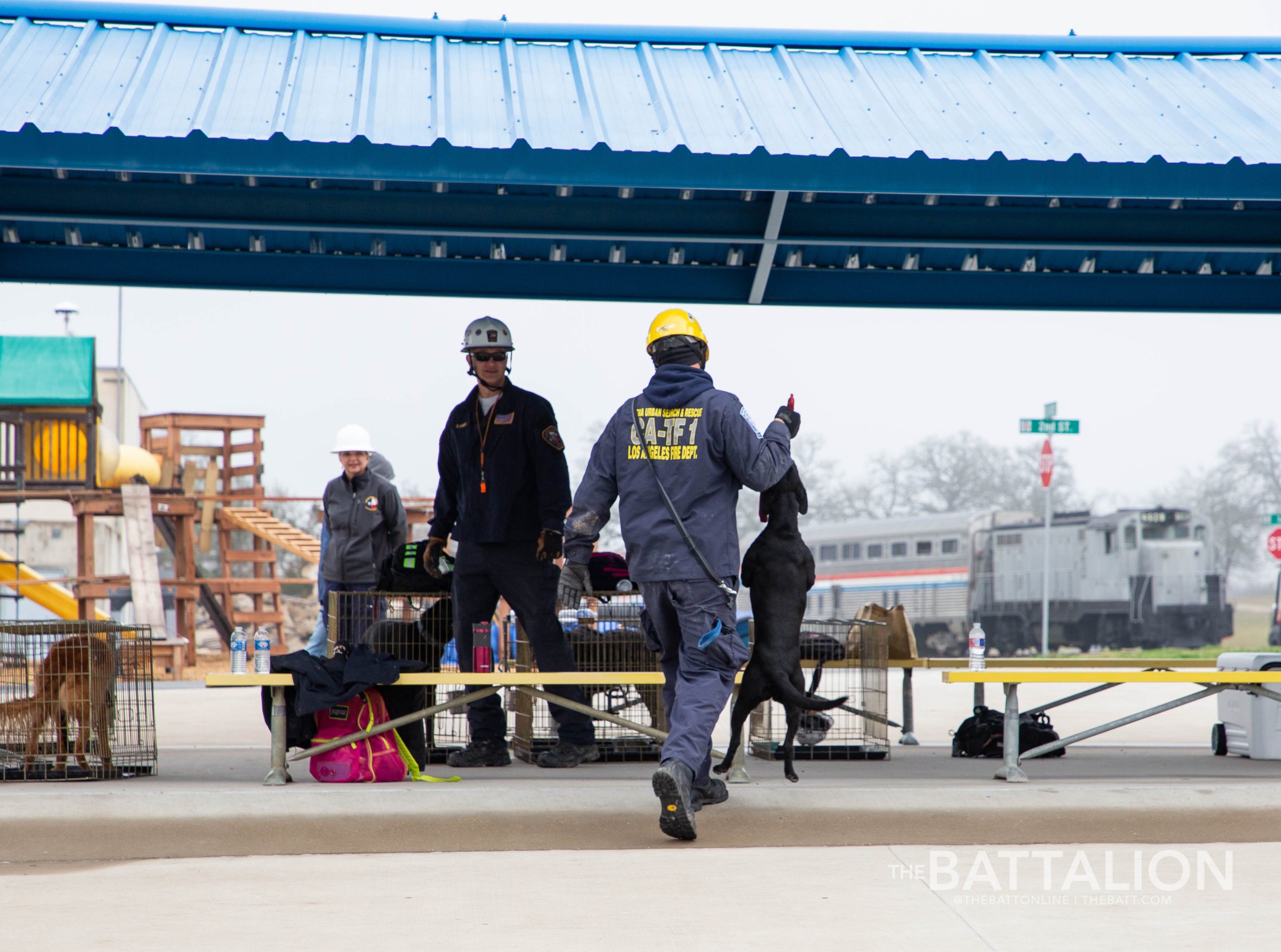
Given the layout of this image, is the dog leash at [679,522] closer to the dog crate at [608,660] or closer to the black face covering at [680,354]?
the black face covering at [680,354]

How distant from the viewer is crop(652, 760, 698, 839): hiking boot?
503cm

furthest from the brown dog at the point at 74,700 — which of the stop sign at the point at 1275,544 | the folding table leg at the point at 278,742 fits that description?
the stop sign at the point at 1275,544

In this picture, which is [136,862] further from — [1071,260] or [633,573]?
[1071,260]

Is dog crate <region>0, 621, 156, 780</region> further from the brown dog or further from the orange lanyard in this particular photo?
the orange lanyard

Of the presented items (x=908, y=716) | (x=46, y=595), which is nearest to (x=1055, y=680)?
(x=908, y=716)

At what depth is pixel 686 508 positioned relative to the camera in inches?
215

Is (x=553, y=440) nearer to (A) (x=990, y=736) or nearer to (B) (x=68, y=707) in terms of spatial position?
(B) (x=68, y=707)

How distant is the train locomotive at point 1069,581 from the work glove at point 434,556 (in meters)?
27.6

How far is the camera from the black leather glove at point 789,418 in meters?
5.63

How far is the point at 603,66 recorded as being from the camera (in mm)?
7012

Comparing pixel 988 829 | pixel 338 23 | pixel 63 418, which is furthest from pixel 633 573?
pixel 63 418

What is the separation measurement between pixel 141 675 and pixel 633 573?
10.2ft

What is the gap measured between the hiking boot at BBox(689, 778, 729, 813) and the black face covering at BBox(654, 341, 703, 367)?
1903mm

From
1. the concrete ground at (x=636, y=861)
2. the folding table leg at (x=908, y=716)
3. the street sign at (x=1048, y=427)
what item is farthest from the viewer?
the street sign at (x=1048, y=427)
